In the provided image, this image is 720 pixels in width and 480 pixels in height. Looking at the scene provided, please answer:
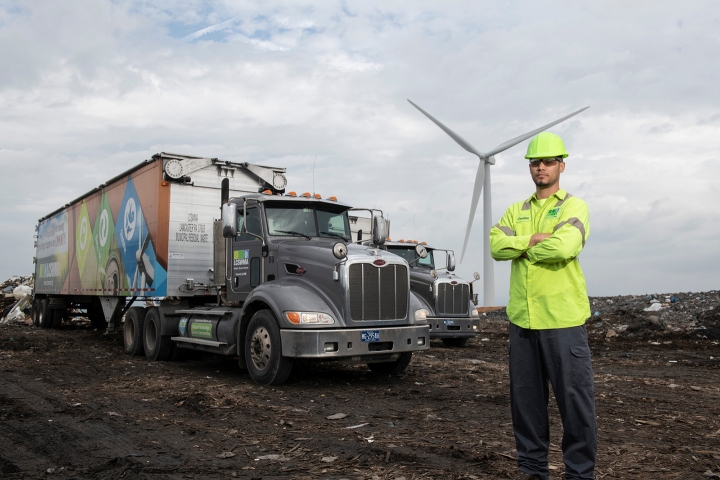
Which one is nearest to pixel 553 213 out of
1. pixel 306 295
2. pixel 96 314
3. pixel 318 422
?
pixel 318 422

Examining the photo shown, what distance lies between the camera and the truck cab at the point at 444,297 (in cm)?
1520

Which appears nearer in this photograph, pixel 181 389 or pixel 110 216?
pixel 181 389

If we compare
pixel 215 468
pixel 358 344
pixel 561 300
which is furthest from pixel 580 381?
pixel 358 344

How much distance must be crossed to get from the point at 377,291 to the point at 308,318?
1.12 m

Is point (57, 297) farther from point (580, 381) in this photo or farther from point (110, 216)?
point (580, 381)

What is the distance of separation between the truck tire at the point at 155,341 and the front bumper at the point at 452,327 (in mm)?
6001

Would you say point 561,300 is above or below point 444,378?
above

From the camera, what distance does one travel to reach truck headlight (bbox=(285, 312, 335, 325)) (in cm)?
854

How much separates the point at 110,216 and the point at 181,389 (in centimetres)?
796

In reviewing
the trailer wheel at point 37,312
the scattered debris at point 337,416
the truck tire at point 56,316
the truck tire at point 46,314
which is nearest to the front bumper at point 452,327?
the scattered debris at point 337,416

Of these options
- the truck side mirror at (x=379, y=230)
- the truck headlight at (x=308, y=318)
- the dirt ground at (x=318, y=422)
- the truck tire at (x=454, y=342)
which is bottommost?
the dirt ground at (x=318, y=422)

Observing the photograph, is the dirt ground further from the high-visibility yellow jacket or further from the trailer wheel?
the trailer wheel

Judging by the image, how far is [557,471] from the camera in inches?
185

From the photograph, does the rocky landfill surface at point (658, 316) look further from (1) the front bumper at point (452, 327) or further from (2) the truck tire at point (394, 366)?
(2) the truck tire at point (394, 366)
